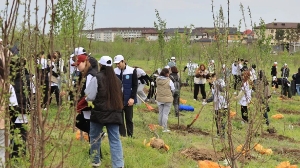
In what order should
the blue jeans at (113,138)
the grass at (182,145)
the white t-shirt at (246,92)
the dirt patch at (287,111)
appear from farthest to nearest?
the dirt patch at (287,111), the grass at (182,145), the blue jeans at (113,138), the white t-shirt at (246,92)

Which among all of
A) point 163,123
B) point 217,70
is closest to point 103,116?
point 217,70

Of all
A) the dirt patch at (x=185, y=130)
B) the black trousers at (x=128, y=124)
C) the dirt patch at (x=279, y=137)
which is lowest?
the dirt patch at (x=279, y=137)

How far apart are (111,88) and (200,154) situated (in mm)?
3058

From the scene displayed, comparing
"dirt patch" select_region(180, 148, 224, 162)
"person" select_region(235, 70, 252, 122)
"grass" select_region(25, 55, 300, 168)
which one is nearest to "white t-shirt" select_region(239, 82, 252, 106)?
"person" select_region(235, 70, 252, 122)

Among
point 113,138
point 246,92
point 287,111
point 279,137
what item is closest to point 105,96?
point 113,138

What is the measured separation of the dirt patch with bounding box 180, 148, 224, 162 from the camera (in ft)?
25.5

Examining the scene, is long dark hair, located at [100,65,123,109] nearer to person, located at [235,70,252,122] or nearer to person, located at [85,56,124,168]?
person, located at [85,56,124,168]

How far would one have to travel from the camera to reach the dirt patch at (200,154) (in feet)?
25.5

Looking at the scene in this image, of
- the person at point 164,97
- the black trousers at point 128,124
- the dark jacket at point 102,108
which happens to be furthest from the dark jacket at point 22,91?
the person at point 164,97

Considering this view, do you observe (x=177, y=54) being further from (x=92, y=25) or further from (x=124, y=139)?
(x=92, y=25)

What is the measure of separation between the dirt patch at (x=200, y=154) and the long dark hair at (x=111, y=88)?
8.73ft

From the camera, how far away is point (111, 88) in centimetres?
554

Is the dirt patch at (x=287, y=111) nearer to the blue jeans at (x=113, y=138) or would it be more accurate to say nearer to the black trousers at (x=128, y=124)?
the black trousers at (x=128, y=124)

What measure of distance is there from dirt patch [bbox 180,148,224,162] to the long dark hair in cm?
266
